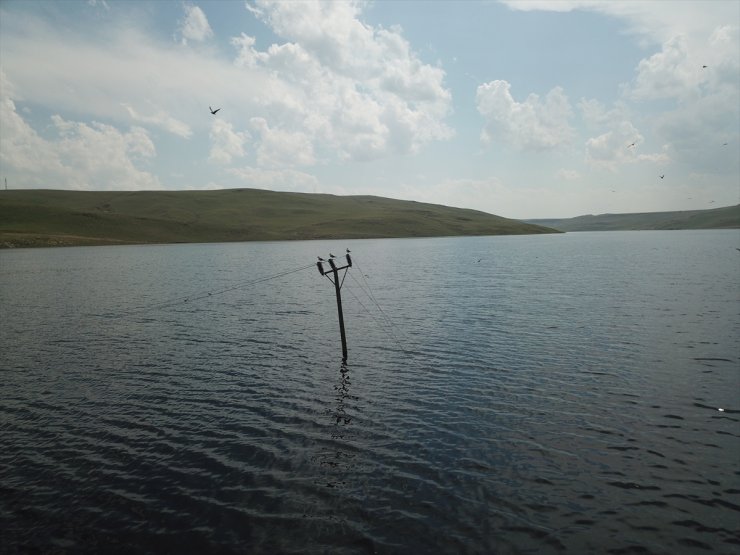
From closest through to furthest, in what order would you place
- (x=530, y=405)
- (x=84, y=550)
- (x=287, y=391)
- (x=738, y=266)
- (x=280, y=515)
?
(x=84, y=550), (x=280, y=515), (x=530, y=405), (x=287, y=391), (x=738, y=266)

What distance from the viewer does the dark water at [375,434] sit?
1541 cm

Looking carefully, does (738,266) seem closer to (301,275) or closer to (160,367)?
(301,275)

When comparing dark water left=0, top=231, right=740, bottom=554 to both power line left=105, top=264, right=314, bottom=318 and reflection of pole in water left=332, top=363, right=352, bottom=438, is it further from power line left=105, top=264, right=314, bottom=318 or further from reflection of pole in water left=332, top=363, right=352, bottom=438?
power line left=105, top=264, right=314, bottom=318

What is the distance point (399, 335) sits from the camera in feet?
140

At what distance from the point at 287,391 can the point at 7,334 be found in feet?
105

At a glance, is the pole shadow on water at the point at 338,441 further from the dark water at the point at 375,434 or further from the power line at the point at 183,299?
the power line at the point at 183,299

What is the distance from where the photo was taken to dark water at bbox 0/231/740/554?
1541 cm

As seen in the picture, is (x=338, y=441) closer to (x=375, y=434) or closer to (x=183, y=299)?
(x=375, y=434)

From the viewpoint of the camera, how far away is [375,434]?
22344 mm

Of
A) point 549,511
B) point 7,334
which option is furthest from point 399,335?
point 7,334

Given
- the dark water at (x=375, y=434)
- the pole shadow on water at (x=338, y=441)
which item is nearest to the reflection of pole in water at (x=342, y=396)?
the pole shadow on water at (x=338, y=441)

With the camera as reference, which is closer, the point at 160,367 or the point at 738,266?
the point at 160,367

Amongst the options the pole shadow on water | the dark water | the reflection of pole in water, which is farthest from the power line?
the pole shadow on water

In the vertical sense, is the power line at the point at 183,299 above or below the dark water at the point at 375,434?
below
